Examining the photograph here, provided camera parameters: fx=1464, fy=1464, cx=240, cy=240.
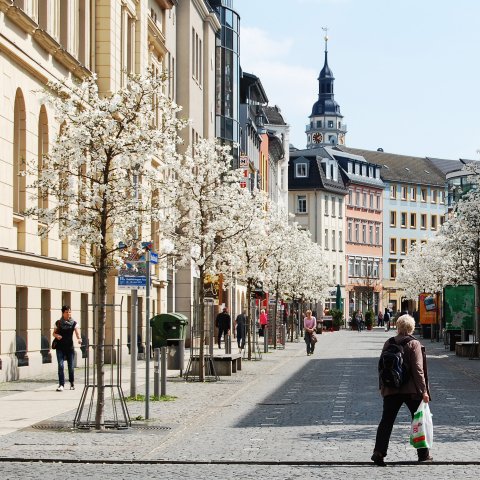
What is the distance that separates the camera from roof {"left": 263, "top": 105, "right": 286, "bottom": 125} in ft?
429

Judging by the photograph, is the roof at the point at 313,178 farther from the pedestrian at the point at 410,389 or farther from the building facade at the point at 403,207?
the pedestrian at the point at 410,389

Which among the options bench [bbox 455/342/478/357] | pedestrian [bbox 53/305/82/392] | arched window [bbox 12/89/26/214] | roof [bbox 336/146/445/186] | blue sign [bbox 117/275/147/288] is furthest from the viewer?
roof [bbox 336/146/445/186]

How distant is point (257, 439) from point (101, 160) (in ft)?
16.1

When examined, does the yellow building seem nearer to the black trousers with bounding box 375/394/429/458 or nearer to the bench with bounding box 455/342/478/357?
the black trousers with bounding box 375/394/429/458

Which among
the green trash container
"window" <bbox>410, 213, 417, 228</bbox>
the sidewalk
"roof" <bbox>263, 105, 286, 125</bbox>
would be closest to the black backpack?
the sidewalk

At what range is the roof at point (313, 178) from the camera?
14538 cm

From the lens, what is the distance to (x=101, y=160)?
21031 mm

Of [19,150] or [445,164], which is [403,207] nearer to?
[445,164]

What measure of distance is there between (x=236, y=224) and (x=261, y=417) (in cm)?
1435

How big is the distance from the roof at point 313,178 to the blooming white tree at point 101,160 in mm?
123689

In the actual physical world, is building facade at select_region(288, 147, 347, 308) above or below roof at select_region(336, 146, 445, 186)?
below

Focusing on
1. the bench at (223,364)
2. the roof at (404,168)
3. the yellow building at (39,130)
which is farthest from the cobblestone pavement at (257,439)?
the roof at (404,168)

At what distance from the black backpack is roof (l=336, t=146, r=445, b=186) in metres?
145

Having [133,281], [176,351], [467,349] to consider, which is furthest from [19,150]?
[467,349]
